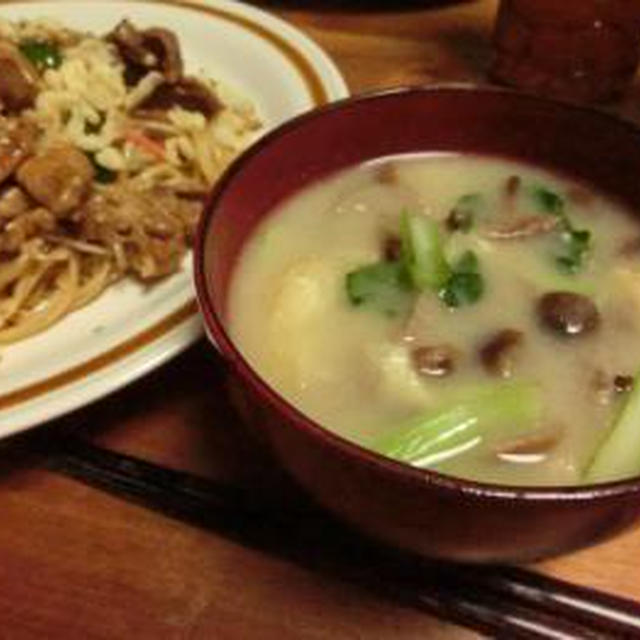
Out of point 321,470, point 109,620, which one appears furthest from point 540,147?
point 109,620

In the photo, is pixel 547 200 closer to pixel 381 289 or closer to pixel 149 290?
pixel 381 289

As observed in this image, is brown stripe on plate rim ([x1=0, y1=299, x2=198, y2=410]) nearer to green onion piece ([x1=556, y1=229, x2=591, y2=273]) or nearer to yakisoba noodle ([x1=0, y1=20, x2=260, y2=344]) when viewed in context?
yakisoba noodle ([x1=0, y1=20, x2=260, y2=344])

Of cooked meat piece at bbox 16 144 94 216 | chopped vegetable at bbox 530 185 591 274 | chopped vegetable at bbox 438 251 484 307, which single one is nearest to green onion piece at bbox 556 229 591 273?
chopped vegetable at bbox 530 185 591 274

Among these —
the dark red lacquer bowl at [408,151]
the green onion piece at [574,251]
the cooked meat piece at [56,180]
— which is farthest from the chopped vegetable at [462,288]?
the cooked meat piece at [56,180]

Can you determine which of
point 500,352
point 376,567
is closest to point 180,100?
point 500,352

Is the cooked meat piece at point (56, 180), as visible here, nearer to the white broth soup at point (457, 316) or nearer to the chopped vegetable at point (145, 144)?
the chopped vegetable at point (145, 144)
